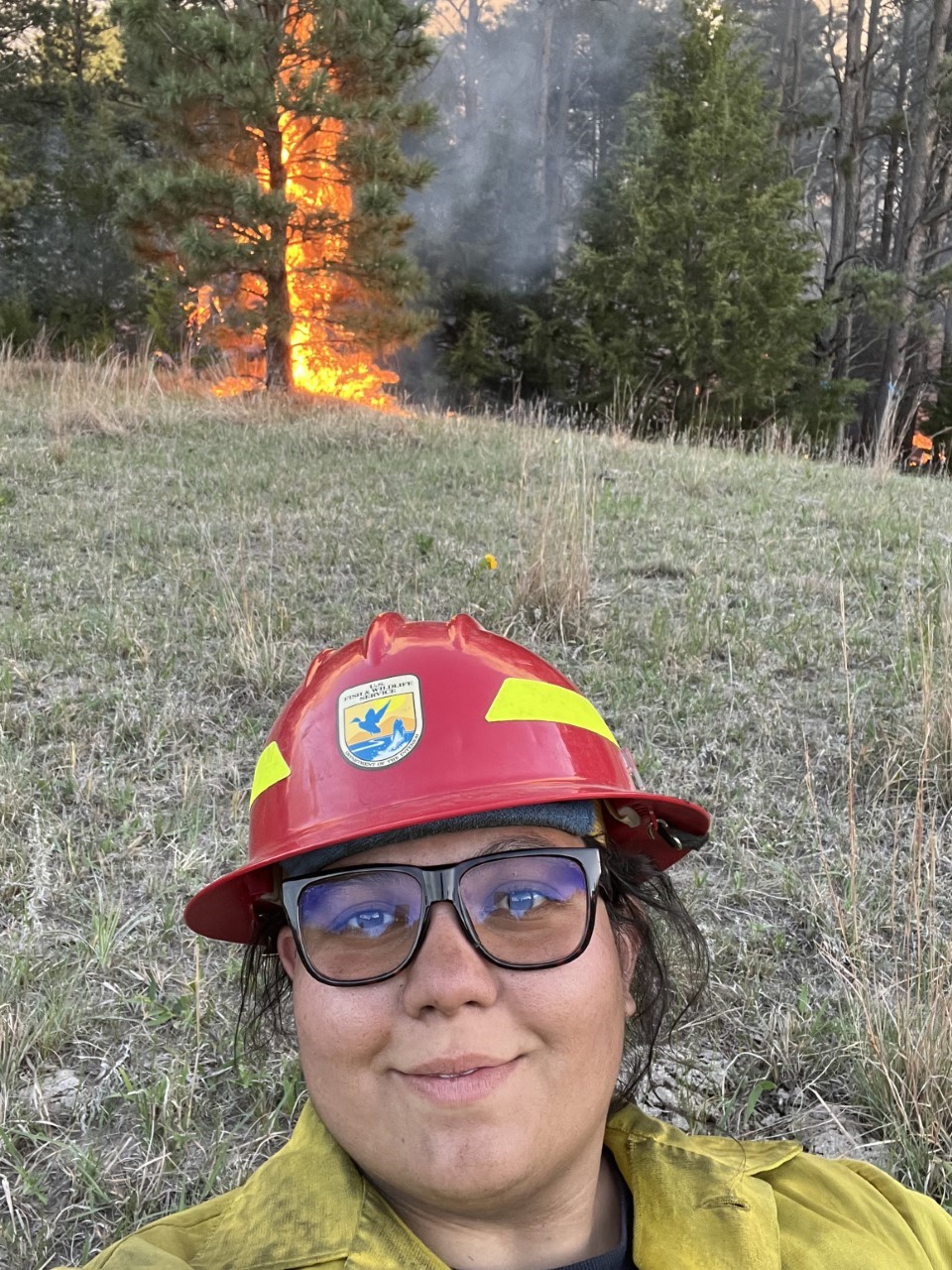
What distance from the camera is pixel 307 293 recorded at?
1234 cm

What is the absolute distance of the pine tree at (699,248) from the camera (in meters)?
16.6

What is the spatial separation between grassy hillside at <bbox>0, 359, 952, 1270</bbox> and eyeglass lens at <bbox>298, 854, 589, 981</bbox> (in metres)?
0.79

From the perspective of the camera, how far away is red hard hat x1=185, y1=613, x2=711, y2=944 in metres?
1.17

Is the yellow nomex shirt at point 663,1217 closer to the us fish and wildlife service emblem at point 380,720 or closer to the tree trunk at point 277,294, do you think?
the us fish and wildlife service emblem at point 380,720

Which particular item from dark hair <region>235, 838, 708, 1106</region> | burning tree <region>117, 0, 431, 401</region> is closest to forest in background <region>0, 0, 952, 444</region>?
burning tree <region>117, 0, 431, 401</region>

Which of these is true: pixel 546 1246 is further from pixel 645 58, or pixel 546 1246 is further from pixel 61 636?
pixel 645 58

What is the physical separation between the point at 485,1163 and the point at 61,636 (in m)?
3.18

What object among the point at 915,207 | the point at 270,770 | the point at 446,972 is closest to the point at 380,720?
the point at 270,770

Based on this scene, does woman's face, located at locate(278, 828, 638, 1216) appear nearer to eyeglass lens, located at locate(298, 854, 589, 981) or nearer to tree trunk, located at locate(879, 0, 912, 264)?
eyeglass lens, located at locate(298, 854, 589, 981)

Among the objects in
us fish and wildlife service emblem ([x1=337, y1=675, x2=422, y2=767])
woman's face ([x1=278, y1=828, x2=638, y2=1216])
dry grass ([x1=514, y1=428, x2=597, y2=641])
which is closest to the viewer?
woman's face ([x1=278, y1=828, x2=638, y2=1216])

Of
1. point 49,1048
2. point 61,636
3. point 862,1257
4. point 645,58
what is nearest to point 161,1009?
point 49,1048

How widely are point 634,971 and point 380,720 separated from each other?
63 centimetres

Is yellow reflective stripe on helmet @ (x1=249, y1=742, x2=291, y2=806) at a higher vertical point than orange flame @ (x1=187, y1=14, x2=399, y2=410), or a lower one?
lower

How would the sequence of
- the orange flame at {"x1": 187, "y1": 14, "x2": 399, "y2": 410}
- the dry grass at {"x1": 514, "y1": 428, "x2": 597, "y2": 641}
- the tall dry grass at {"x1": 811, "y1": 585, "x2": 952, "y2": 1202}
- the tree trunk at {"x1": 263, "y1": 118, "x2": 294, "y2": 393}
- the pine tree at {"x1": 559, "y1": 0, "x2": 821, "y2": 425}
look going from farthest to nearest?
the pine tree at {"x1": 559, "y1": 0, "x2": 821, "y2": 425} → the orange flame at {"x1": 187, "y1": 14, "x2": 399, "y2": 410} → the tree trunk at {"x1": 263, "y1": 118, "x2": 294, "y2": 393} → the dry grass at {"x1": 514, "y1": 428, "x2": 597, "y2": 641} → the tall dry grass at {"x1": 811, "y1": 585, "x2": 952, "y2": 1202}
